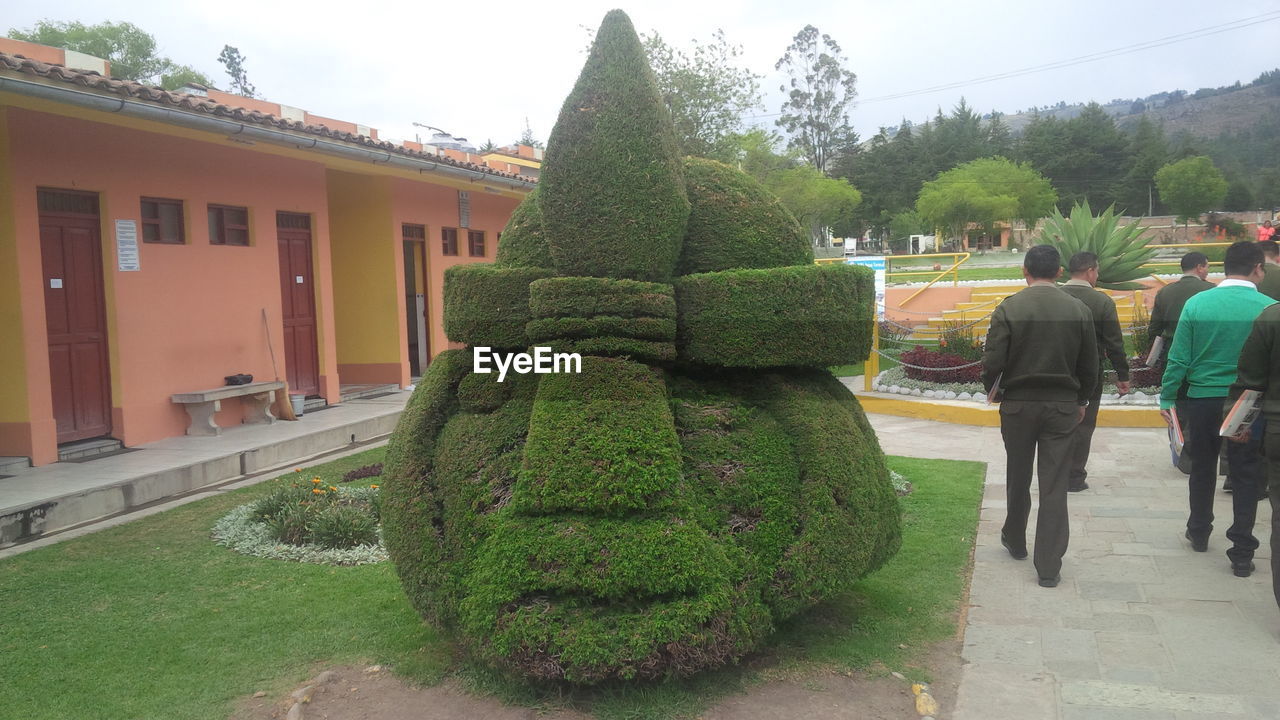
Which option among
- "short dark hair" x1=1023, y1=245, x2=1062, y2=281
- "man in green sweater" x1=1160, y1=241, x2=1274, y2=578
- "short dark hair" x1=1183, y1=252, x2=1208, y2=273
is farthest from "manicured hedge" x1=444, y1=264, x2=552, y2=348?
"short dark hair" x1=1183, y1=252, x2=1208, y2=273

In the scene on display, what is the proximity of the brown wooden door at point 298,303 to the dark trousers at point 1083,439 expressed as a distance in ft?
31.4

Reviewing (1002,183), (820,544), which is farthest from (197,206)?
(1002,183)

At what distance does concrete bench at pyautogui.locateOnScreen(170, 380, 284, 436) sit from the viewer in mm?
9734

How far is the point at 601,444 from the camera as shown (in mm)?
3531

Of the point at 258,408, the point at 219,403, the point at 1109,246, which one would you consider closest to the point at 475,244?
the point at 258,408

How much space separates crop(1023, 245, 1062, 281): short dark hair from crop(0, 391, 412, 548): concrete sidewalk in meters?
7.39

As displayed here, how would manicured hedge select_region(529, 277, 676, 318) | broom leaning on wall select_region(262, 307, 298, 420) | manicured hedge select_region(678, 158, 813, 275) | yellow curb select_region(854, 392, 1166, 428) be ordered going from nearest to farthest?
manicured hedge select_region(529, 277, 676, 318), manicured hedge select_region(678, 158, 813, 275), yellow curb select_region(854, 392, 1166, 428), broom leaning on wall select_region(262, 307, 298, 420)

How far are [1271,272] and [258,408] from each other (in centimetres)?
1078

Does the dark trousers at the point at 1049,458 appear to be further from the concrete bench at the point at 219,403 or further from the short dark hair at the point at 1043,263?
the concrete bench at the point at 219,403

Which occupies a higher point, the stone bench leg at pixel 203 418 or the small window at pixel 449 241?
the small window at pixel 449 241

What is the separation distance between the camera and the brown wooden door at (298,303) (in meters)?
11.8

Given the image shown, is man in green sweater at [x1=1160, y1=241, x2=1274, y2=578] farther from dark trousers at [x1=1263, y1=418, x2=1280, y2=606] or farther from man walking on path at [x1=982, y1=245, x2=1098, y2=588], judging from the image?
dark trousers at [x1=1263, y1=418, x2=1280, y2=606]

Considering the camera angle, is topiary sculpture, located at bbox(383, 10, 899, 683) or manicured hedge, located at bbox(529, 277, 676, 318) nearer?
topiary sculpture, located at bbox(383, 10, 899, 683)

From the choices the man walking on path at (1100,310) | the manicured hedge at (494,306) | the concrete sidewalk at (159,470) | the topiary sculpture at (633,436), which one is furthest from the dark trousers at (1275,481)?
the concrete sidewalk at (159,470)
